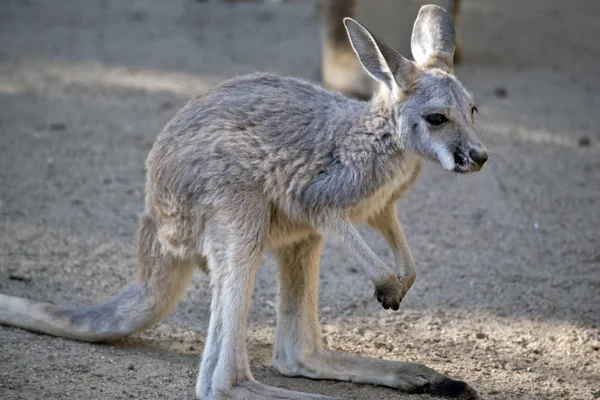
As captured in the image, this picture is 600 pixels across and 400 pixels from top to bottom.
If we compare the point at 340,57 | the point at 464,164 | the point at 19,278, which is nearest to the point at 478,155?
the point at 464,164

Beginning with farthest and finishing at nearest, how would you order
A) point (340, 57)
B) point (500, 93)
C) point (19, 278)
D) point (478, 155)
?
point (500, 93) < point (340, 57) < point (19, 278) < point (478, 155)

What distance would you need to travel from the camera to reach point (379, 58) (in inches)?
153

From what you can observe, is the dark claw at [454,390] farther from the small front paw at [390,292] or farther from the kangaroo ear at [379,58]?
the kangaroo ear at [379,58]

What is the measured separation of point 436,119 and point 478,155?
0.82ft

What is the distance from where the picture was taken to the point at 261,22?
449 inches

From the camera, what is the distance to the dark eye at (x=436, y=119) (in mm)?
3828

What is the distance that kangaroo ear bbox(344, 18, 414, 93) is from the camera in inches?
150

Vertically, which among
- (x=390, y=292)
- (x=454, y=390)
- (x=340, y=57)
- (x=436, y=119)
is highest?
(x=340, y=57)

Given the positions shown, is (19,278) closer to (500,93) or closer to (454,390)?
(454,390)

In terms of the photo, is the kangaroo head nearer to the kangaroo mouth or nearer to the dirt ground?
the kangaroo mouth

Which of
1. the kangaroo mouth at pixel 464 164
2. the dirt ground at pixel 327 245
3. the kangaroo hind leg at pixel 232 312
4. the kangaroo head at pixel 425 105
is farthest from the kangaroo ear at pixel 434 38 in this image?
the kangaroo hind leg at pixel 232 312

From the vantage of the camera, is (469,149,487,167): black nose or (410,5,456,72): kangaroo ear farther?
(410,5,456,72): kangaroo ear

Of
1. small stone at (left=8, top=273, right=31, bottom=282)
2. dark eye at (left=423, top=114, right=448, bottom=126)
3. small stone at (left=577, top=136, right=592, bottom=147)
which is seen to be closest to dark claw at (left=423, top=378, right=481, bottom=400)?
dark eye at (left=423, top=114, right=448, bottom=126)

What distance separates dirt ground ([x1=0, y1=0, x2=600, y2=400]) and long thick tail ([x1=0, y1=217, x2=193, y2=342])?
94mm
